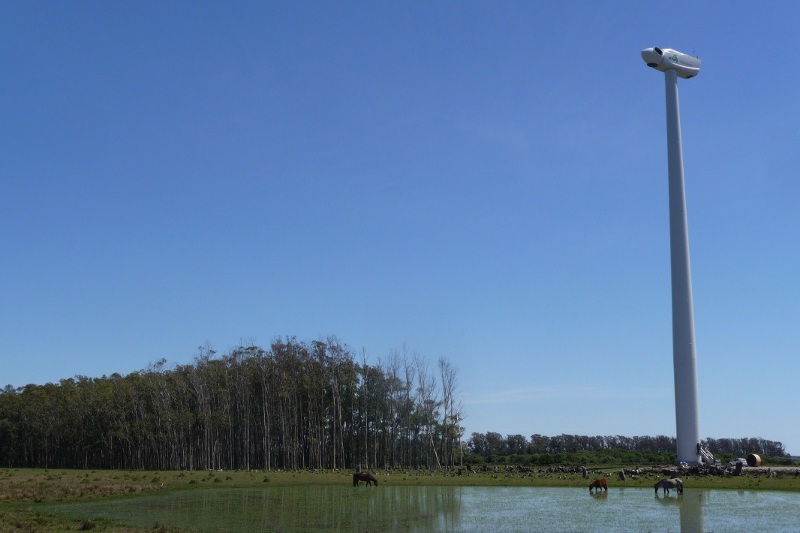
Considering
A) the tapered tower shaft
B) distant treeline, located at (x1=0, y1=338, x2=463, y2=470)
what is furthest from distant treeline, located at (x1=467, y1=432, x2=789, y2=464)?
the tapered tower shaft

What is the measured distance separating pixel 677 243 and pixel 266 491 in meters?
38.2

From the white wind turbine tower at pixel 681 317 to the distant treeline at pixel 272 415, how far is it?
32.5 metres

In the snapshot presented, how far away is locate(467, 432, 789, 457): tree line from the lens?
13025 centimetres

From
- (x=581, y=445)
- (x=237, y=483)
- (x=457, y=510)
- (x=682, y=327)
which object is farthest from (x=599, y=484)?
(x=581, y=445)

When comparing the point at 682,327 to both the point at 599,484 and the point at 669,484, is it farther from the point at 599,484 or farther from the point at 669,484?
the point at 669,484

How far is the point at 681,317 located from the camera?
200 ft

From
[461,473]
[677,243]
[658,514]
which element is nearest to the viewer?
[658,514]

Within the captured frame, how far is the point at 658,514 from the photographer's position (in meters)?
31.0

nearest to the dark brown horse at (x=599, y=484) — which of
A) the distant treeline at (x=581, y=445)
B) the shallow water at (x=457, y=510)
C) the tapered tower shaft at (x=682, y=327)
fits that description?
the shallow water at (x=457, y=510)

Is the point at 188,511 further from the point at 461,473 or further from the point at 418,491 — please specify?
the point at 461,473

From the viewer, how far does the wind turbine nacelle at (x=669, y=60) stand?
66.6 m

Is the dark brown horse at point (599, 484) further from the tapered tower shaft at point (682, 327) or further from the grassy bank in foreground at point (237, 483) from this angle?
the tapered tower shaft at point (682, 327)

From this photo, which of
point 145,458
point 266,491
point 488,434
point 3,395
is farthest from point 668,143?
point 3,395

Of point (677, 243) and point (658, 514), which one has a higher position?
point (677, 243)
